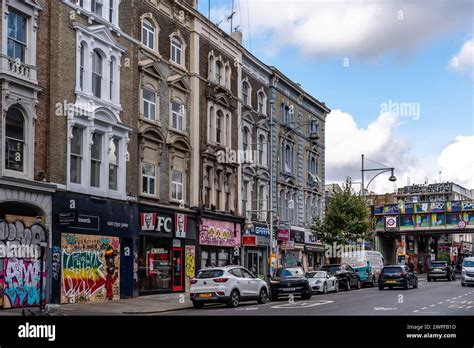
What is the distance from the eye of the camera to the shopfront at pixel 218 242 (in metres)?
37.4

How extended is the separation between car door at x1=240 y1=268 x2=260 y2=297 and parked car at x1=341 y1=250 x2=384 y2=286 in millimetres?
18901

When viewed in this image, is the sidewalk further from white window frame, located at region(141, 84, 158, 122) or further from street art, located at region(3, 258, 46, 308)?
white window frame, located at region(141, 84, 158, 122)

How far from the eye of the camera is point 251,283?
27578mm

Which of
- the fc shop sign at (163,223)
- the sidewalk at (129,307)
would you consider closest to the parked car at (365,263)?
the fc shop sign at (163,223)

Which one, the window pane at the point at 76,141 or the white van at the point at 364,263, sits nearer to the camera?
the window pane at the point at 76,141

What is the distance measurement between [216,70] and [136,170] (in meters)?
11.3

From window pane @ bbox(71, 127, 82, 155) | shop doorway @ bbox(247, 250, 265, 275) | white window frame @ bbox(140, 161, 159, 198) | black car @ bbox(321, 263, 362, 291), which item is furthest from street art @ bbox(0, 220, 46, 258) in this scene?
shop doorway @ bbox(247, 250, 265, 275)

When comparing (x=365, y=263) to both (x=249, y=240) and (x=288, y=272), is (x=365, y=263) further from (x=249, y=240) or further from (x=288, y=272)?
(x=288, y=272)

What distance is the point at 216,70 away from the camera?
4025 centimetres

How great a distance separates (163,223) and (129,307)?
7.99m

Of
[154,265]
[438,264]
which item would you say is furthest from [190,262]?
[438,264]

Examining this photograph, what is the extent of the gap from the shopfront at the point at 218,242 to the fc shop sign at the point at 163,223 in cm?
217

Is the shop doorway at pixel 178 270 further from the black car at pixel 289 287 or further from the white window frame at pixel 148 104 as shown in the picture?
the white window frame at pixel 148 104
